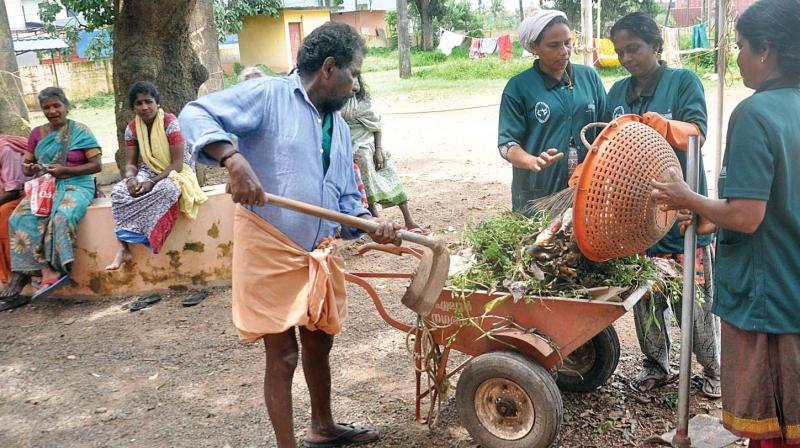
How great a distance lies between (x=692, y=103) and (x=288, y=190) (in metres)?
2.06

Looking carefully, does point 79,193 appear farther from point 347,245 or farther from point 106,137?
point 106,137

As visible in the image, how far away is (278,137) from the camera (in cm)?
282

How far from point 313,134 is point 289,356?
98 centimetres

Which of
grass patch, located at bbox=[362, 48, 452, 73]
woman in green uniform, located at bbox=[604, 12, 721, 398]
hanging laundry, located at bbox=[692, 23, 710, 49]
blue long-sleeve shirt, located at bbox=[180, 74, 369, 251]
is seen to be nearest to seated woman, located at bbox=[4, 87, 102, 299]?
blue long-sleeve shirt, located at bbox=[180, 74, 369, 251]

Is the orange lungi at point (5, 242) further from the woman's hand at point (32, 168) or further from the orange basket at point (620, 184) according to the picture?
the orange basket at point (620, 184)

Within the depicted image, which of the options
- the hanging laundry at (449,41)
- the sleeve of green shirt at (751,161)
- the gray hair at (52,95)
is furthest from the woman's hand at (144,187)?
the hanging laundry at (449,41)

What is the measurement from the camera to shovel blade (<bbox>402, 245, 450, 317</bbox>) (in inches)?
120

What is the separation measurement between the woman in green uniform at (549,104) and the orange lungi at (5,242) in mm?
4686

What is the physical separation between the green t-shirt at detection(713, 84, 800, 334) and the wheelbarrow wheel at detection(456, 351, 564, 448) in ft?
2.84

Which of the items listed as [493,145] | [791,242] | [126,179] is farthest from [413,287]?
[493,145]

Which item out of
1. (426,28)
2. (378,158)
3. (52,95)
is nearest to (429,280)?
(378,158)

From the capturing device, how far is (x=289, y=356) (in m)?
3.04

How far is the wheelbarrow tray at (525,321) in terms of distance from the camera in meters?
3.01

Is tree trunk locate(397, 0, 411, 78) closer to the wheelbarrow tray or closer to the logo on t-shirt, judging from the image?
the logo on t-shirt
